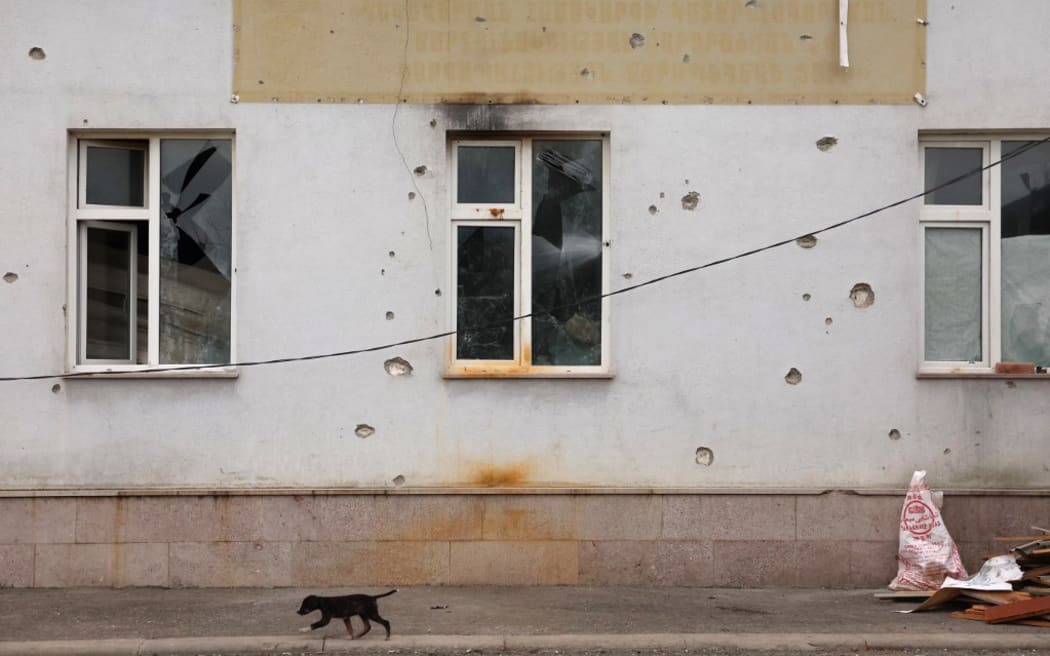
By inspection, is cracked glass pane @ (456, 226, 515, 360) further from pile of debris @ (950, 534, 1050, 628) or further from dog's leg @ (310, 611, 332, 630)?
pile of debris @ (950, 534, 1050, 628)

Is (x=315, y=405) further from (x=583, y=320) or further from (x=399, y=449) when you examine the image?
(x=583, y=320)

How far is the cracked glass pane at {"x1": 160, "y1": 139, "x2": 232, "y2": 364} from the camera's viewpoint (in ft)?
34.0

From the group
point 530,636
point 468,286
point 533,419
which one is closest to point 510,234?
point 468,286

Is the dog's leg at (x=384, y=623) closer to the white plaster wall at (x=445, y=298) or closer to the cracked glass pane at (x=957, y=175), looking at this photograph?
the white plaster wall at (x=445, y=298)

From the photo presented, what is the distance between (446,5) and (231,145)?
208cm

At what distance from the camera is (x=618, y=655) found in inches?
320

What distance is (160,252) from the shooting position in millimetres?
10414

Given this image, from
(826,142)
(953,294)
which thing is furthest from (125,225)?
(953,294)

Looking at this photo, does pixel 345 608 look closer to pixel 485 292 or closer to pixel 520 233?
pixel 485 292

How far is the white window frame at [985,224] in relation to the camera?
34.0ft

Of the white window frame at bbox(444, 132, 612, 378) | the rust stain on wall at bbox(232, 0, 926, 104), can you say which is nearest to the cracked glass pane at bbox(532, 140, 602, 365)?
the white window frame at bbox(444, 132, 612, 378)

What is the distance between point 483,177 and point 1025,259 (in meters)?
4.49

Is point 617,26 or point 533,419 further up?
point 617,26

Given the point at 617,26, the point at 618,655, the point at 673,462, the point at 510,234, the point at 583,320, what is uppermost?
the point at 617,26
